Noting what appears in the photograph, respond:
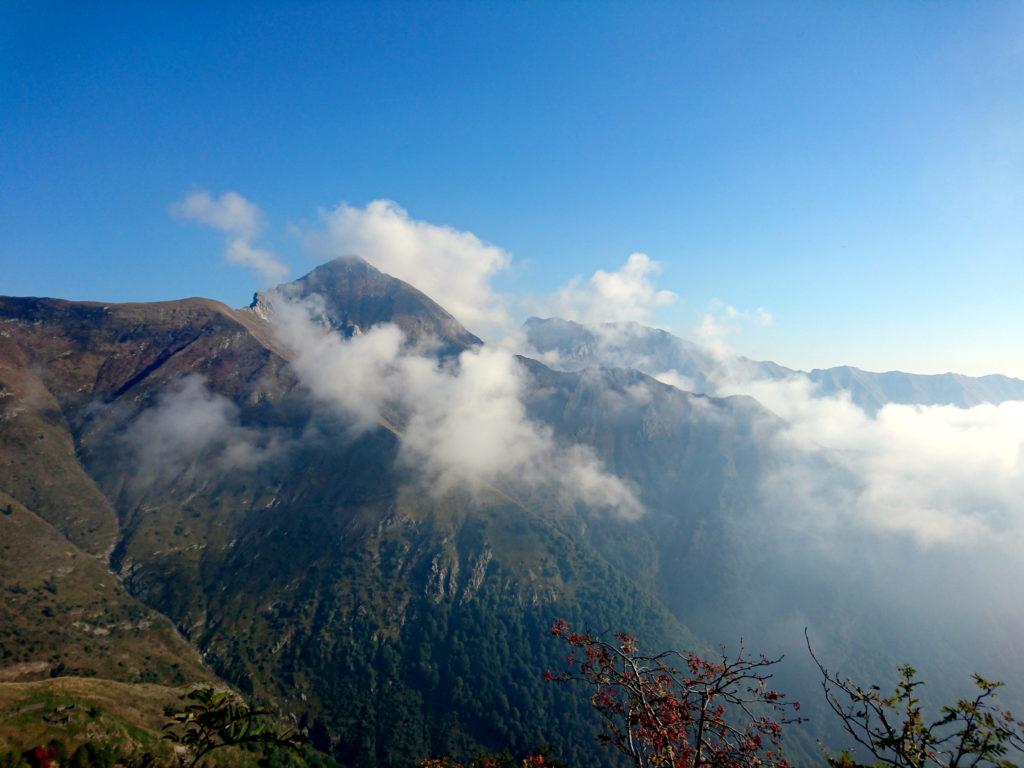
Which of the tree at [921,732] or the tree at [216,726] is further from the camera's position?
the tree at [921,732]

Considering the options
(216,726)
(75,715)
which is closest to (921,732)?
(216,726)

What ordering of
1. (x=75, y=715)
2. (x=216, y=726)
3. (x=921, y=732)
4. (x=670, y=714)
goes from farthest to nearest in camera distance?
(x=75, y=715), (x=670, y=714), (x=921, y=732), (x=216, y=726)

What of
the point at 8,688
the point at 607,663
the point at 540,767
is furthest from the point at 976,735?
the point at 8,688

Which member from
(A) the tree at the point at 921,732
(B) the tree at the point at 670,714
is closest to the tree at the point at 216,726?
(B) the tree at the point at 670,714

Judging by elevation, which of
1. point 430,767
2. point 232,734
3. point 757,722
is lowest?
point 430,767

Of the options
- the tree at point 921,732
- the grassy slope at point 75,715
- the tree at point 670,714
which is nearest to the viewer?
the tree at point 921,732

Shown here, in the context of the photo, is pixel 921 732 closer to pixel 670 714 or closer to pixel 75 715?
pixel 670 714

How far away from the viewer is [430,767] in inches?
1254

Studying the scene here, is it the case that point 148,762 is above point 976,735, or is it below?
below

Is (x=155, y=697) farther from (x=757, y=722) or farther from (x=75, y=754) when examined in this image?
(x=757, y=722)

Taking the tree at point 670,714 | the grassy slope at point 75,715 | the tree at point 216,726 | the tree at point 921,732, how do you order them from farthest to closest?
1. the grassy slope at point 75,715
2. the tree at point 670,714
3. the tree at point 921,732
4. the tree at point 216,726

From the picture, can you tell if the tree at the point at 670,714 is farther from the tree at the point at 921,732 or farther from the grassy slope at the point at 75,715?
the grassy slope at the point at 75,715

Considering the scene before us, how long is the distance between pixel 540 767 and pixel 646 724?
445 inches

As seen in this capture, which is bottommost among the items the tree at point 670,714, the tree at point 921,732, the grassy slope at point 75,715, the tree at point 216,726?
the grassy slope at point 75,715
